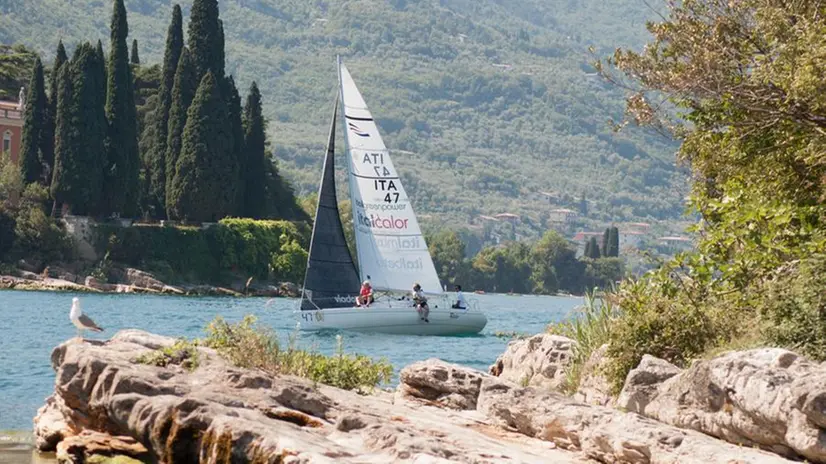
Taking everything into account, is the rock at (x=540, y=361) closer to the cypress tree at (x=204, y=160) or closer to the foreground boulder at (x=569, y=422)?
the foreground boulder at (x=569, y=422)

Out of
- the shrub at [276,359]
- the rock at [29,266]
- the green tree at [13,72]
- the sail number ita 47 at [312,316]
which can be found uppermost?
the green tree at [13,72]

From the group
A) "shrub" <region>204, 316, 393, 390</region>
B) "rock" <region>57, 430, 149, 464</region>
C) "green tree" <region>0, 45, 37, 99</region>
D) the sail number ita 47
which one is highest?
"green tree" <region>0, 45, 37, 99</region>

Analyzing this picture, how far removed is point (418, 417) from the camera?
32.1ft

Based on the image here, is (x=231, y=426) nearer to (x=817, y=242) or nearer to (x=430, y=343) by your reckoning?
(x=817, y=242)

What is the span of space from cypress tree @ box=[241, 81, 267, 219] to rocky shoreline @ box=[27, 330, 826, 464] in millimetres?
58459


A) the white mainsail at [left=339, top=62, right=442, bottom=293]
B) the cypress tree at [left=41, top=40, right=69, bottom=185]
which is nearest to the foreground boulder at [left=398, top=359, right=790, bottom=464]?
the white mainsail at [left=339, top=62, right=442, bottom=293]

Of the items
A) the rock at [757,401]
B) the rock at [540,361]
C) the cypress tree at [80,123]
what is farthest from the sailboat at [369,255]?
the rock at [757,401]

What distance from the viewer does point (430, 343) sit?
31.0 meters

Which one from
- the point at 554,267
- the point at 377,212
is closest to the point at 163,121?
the point at 377,212

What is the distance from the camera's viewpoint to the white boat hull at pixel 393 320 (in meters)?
34.4

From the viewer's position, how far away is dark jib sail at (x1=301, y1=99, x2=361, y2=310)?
36.7 meters

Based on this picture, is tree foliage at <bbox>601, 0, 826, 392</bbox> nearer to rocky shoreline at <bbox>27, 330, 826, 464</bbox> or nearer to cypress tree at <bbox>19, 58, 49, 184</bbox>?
rocky shoreline at <bbox>27, 330, 826, 464</bbox>

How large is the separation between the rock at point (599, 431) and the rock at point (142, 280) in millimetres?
54618

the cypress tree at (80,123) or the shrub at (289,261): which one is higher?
the cypress tree at (80,123)
